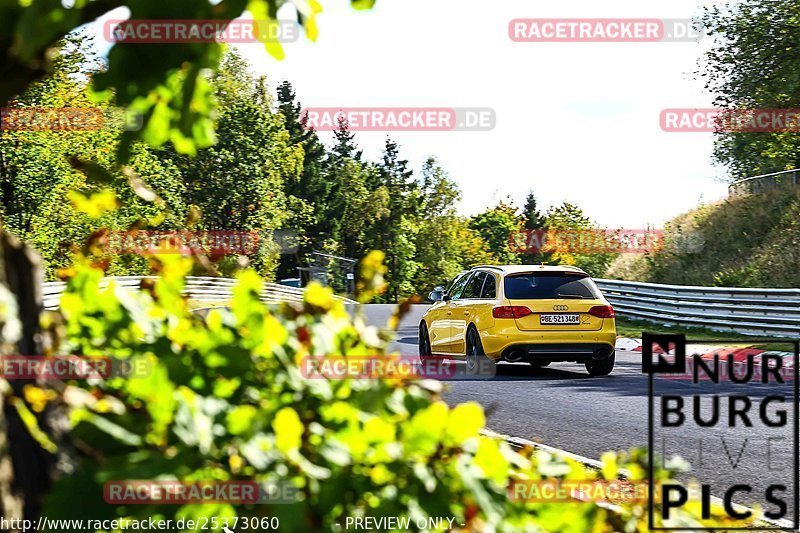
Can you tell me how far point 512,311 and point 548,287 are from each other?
29.1 inches

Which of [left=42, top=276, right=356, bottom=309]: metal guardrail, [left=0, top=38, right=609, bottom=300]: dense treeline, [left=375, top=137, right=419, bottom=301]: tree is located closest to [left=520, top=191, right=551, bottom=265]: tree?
[left=0, top=38, right=609, bottom=300]: dense treeline

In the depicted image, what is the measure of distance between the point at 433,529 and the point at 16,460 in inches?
36.8

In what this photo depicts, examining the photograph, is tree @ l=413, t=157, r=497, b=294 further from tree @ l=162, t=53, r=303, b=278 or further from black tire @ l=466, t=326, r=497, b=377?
black tire @ l=466, t=326, r=497, b=377

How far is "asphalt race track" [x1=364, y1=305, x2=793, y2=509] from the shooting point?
26.7ft

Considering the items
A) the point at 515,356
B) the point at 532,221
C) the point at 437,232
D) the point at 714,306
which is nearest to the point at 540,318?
the point at 515,356

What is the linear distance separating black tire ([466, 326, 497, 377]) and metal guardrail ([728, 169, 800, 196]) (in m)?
20.8

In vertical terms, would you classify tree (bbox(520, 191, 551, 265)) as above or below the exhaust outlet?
above

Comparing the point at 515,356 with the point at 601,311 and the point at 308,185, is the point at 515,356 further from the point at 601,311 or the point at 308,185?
the point at 308,185

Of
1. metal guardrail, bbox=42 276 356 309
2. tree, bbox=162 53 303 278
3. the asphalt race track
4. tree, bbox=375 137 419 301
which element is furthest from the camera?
tree, bbox=375 137 419 301

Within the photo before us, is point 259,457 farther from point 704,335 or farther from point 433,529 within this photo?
point 704,335

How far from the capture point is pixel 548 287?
1524 centimetres

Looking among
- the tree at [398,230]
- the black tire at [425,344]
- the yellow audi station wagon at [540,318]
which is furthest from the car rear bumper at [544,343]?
the tree at [398,230]

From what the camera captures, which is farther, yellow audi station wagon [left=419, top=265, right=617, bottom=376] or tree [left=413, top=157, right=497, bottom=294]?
tree [left=413, top=157, right=497, bottom=294]

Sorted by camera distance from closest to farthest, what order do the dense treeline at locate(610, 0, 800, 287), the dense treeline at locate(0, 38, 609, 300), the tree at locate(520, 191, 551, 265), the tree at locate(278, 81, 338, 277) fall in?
the dense treeline at locate(0, 38, 609, 300) → the dense treeline at locate(610, 0, 800, 287) → the tree at locate(278, 81, 338, 277) → the tree at locate(520, 191, 551, 265)
